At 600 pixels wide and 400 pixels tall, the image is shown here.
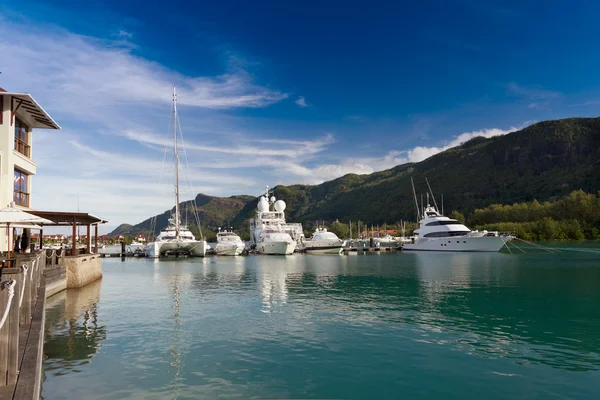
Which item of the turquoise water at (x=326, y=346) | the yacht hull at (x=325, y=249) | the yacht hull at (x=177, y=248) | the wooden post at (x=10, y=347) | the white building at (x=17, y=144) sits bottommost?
the yacht hull at (x=325, y=249)

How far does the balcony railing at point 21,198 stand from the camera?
29766mm

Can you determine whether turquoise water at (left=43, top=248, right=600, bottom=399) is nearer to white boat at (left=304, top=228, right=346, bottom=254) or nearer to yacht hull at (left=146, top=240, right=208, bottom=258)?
yacht hull at (left=146, top=240, right=208, bottom=258)

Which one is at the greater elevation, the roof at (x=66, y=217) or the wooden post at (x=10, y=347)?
the roof at (x=66, y=217)

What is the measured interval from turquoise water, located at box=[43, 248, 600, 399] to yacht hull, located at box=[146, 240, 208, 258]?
175ft

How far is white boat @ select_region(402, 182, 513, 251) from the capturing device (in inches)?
3391

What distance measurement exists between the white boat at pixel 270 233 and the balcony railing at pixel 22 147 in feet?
205

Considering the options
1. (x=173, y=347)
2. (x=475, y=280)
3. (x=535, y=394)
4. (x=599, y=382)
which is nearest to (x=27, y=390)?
(x=173, y=347)

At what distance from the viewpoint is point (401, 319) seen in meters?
19.5

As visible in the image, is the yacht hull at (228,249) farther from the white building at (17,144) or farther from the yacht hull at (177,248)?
the white building at (17,144)

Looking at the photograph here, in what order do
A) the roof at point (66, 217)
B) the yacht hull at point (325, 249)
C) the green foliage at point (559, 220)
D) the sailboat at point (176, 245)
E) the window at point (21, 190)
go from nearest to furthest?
the roof at point (66, 217), the window at point (21, 190), the sailboat at point (176, 245), the yacht hull at point (325, 249), the green foliage at point (559, 220)

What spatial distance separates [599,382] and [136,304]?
22297 millimetres

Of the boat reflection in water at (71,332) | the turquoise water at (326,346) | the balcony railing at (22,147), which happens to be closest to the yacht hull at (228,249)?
the balcony railing at (22,147)

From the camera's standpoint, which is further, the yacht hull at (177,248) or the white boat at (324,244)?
the white boat at (324,244)

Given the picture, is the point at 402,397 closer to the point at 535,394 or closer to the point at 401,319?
the point at 535,394
